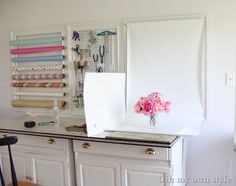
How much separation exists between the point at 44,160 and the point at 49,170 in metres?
0.09

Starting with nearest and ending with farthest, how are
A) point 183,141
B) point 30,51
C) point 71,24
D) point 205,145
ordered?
point 183,141, point 205,145, point 71,24, point 30,51

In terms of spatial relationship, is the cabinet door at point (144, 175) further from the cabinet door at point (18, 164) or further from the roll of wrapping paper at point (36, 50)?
the roll of wrapping paper at point (36, 50)

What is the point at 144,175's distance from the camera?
2.04 metres

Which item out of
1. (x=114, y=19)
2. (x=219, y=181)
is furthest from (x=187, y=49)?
(x=219, y=181)

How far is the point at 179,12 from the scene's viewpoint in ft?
7.89

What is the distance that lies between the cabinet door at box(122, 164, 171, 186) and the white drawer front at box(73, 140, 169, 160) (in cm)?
8

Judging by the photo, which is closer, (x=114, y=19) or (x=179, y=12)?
(x=179, y=12)

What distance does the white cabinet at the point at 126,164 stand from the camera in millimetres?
1980

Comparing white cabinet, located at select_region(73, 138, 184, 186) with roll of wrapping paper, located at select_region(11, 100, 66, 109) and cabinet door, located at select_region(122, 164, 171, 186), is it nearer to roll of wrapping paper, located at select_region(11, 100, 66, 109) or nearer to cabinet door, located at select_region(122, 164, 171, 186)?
cabinet door, located at select_region(122, 164, 171, 186)

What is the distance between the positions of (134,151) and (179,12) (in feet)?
3.94

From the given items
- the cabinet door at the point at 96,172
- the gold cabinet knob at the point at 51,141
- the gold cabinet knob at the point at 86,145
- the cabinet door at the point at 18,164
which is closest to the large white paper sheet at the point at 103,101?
the gold cabinet knob at the point at 86,145

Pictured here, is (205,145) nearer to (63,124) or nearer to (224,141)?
(224,141)

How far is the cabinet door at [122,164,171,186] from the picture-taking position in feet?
6.52

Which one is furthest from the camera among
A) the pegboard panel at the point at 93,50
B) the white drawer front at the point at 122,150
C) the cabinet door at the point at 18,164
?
the pegboard panel at the point at 93,50
